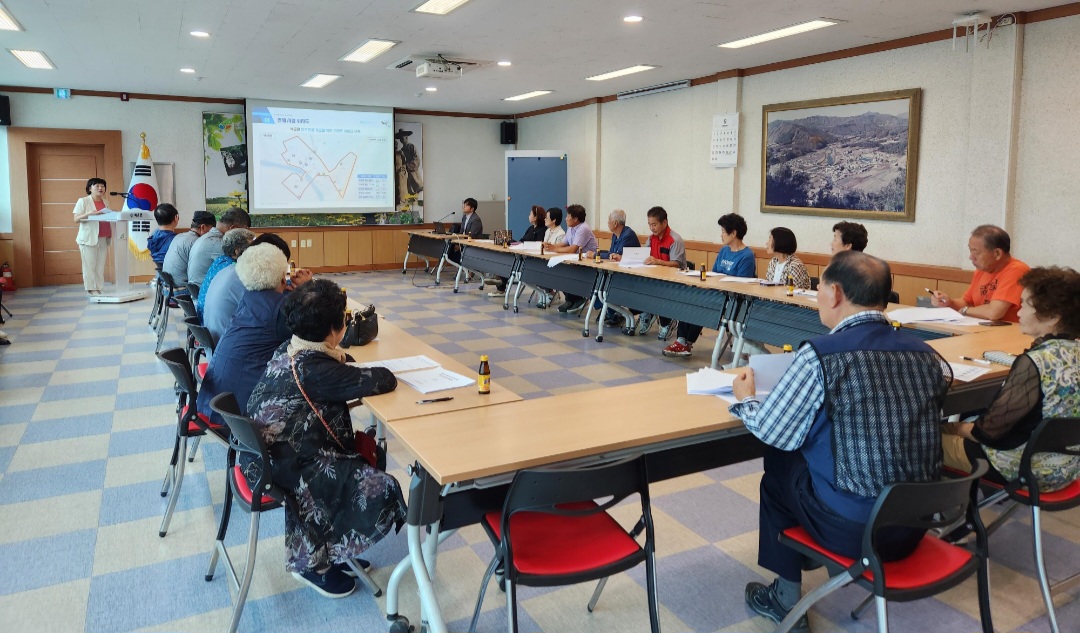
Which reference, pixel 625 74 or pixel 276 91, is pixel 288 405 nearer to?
pixel 625 74

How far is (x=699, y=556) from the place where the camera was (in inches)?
116

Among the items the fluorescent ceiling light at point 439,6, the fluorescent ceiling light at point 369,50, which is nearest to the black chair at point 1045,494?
the fluorescent ceiling light at point 439,6

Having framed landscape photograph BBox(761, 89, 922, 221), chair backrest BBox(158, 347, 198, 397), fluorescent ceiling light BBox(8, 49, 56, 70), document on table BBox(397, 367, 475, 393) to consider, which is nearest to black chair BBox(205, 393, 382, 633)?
chair backrest BBox(158, 347, 198, 397)

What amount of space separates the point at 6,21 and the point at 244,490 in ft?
19.9

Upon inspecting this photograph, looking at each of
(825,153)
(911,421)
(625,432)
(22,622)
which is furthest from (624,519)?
(825,153)

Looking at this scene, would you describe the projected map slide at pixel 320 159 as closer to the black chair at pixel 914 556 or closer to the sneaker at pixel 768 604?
the sneaker at pixel 768 604

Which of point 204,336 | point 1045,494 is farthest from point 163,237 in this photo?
point 1045,494

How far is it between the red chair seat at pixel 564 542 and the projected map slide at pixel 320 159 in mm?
10946

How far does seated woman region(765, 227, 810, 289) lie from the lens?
18.5 ft

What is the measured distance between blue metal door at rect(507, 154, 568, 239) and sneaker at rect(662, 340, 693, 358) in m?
5.98

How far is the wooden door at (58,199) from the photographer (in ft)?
35.7

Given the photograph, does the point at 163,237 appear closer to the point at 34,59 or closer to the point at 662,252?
the point at 34,59

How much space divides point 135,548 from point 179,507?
41cm

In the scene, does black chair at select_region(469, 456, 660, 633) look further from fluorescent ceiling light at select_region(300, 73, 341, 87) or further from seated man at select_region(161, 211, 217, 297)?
fluorescent ceiling light at select_region(300, 73, 341, 87)
